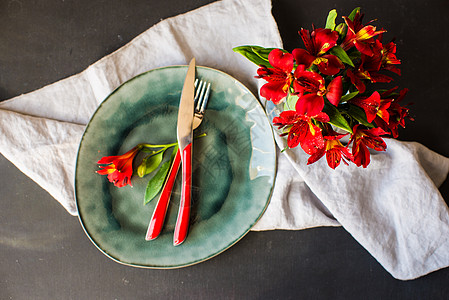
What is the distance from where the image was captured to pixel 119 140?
519mm

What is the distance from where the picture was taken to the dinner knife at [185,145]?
1.63 ft

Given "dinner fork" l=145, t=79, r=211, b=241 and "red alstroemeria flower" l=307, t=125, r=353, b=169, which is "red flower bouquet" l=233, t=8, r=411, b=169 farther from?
"dinner fork" l=145, t=79, r=211, b=241

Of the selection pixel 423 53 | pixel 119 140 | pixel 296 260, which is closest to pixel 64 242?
pixel 119 140

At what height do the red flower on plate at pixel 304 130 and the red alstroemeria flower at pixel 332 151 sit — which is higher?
the red flower on plate at pixel 304 130

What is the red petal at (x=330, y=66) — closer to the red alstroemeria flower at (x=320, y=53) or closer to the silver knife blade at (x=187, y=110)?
the red alstroemeria flower at (x=320, y=53)

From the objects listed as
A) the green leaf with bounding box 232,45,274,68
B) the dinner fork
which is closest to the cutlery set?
the dinner fork

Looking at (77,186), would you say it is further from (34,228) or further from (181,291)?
(181,291)

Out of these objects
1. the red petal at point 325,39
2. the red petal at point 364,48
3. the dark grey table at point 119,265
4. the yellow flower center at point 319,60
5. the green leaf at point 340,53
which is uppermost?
the red petal at point 325,39

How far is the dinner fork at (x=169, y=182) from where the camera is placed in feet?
1.66

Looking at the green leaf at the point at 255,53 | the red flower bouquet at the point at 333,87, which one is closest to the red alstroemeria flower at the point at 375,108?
the red flower bouquet at the point at 333,87

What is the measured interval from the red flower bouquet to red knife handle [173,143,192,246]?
0.18 m

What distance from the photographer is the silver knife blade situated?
50 cm

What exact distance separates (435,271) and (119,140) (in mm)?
518

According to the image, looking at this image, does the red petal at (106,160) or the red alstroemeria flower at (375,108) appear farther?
the red petal at (106,160)
